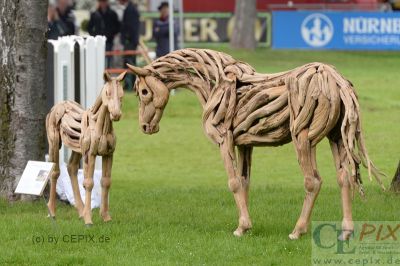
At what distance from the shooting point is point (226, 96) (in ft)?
39.5

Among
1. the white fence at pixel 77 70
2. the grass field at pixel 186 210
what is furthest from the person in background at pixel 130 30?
the white fence at pixel 77 70

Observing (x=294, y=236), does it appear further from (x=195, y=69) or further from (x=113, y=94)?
(x=113, y=94)

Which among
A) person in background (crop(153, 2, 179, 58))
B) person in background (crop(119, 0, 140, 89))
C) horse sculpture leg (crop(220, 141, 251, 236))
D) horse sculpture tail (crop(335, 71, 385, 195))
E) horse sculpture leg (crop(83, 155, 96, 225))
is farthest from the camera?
person in background (crop(153, 2, 179, 58))

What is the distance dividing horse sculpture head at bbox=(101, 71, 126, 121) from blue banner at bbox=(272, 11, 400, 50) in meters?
34.4

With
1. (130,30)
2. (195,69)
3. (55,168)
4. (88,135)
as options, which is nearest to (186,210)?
(55,168)

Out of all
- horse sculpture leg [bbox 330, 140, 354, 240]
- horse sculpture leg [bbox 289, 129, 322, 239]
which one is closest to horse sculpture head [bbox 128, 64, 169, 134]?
horse sculpture leg [bbox 289, 129, 322, 239]

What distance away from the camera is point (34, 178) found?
12.4 m

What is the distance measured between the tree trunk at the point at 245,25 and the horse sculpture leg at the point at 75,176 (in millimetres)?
34006

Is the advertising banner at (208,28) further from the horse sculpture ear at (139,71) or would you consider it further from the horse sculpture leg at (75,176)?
the horse sculpture ear at (139,71)

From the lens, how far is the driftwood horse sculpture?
11445 millimetres

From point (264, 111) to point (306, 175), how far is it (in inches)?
27.8

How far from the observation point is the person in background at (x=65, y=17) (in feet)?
112

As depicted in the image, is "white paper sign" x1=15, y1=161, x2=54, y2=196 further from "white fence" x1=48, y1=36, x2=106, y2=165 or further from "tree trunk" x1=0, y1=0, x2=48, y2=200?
"white fence" x1=48, y1=36, x2=106, y2=165

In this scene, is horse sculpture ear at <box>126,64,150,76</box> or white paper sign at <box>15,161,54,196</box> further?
white paper sign at <box>15,161,54,196</box>
